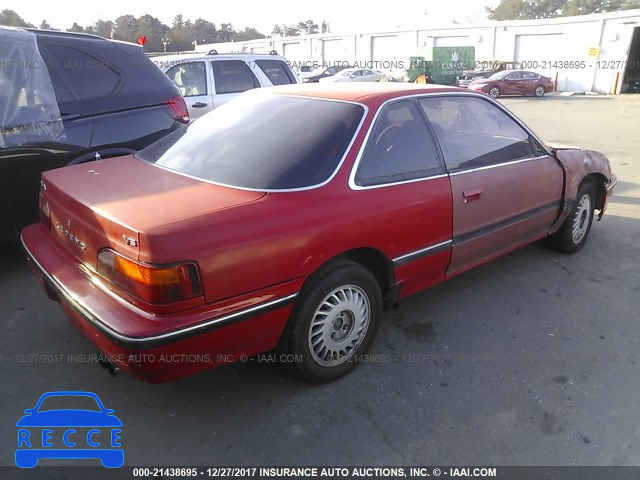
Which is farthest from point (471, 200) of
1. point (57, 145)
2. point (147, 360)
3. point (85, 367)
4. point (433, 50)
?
point (433, 50)

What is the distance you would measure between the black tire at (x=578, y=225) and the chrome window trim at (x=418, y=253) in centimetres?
183

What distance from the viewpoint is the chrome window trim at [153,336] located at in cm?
206

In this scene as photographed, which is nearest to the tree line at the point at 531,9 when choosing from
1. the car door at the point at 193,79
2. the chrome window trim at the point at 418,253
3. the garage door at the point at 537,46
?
the garage door at the point at 537,46

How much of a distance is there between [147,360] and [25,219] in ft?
8.34

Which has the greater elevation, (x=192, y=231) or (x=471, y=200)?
(x=192, y=231)

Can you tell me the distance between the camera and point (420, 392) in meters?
2.73

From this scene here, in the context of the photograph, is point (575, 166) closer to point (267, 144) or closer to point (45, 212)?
point (267, 144)

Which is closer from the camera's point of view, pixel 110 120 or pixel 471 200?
pixel 471 200

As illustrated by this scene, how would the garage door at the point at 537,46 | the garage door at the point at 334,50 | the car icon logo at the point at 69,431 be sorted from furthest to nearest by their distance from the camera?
the garage door at the point at 334,50
the garage door at the point at 537,46
the car icon logo at the point at 69,431

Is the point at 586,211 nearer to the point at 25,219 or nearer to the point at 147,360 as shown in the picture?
the point at 147,360

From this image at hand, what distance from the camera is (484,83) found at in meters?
25.1

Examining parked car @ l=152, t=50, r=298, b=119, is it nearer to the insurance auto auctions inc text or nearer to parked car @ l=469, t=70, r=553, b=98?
the insurance auto auctions inc text

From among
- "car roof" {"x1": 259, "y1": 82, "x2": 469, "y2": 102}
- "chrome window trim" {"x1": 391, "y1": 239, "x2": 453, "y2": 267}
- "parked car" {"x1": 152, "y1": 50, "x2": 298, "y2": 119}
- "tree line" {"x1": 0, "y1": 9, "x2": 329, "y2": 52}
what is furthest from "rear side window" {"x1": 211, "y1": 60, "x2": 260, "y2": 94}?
"tree line" {"x1": 0, "y1": 9, "x2": 329, "y2": 52}

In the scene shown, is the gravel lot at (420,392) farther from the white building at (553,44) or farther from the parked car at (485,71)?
the white building at (553,44)
